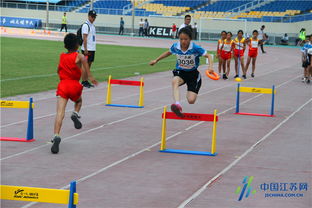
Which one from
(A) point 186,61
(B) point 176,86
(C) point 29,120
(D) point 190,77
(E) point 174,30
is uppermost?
(A) point 186,61

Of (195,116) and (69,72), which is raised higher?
(69,72)

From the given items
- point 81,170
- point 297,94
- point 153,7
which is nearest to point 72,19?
point 153,7

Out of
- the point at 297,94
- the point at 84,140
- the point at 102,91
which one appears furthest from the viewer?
the point at 297,94

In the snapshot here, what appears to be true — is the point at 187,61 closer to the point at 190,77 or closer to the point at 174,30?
the point at 190,77

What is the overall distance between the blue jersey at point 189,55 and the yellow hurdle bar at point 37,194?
6528 mm

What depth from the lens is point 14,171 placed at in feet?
29.2

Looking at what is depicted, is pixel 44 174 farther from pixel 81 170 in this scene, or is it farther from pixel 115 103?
pixel 115 103

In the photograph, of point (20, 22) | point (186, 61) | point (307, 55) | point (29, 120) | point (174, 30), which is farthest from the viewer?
point (20, 22)

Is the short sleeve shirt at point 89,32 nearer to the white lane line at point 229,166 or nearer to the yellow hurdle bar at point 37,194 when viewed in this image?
the white lane line at point 229,166

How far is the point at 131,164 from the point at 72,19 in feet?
220

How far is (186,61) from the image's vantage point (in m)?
11.7

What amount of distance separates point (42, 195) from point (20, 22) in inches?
2840

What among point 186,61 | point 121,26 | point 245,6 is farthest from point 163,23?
point 186,61

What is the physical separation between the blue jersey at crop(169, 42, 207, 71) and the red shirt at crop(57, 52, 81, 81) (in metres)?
1.97
